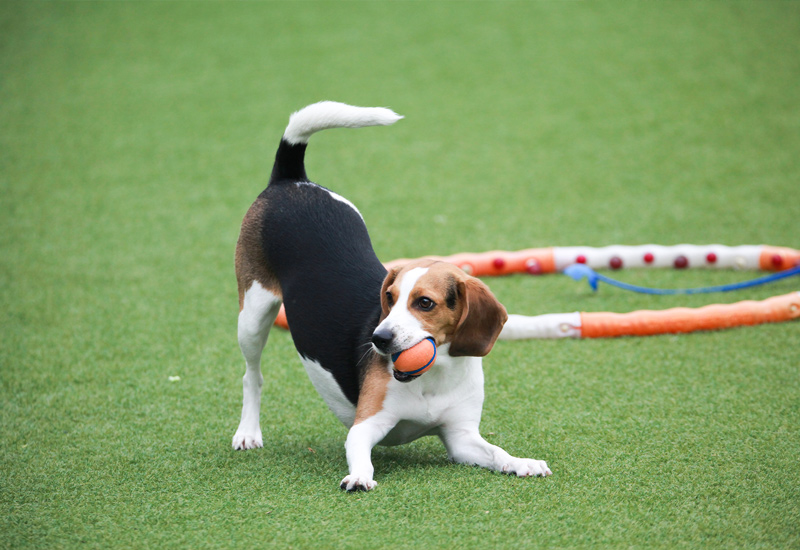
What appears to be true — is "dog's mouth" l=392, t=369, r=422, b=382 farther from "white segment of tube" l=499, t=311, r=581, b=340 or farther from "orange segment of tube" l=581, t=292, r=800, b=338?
"orange segment of tube" l=581, t=292, r=800, b=338

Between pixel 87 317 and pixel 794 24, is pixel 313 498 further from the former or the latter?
pixel 794 24

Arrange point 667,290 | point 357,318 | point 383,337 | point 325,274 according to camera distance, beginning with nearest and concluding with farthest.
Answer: point 383,337 < point 357,318 < point 325,274 < point 667,290

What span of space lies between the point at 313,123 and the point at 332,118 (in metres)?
0.11

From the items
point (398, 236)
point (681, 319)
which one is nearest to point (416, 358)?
point (681, 319)

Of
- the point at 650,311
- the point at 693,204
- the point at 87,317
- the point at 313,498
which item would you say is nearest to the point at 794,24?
the point at 693,204

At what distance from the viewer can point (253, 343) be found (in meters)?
4.47

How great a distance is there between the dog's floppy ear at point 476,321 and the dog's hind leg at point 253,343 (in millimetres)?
1085

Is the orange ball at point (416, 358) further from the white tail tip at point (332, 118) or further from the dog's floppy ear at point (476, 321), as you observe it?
the white tail tip at point (332, 118)

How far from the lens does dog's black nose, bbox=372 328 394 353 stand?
3.53 m

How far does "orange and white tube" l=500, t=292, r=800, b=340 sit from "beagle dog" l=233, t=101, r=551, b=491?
70.6 inches

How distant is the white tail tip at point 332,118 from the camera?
4156mm

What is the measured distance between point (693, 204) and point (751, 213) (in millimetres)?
567

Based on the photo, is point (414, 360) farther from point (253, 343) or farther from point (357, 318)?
point (253, 343)

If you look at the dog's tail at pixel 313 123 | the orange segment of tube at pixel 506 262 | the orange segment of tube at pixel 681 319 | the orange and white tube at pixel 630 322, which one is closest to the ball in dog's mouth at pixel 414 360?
the dog's tail at pixel 313 123
